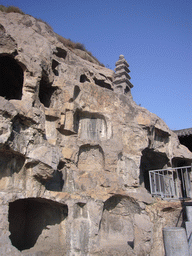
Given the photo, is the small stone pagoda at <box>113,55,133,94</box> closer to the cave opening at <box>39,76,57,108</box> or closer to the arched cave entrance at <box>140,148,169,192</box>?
the arched cave entrance at <box>140,148,169,192</box>

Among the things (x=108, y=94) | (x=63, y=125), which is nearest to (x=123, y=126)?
(x=108, y=94)

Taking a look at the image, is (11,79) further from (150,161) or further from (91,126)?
(150,161)

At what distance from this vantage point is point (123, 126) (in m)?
10.3

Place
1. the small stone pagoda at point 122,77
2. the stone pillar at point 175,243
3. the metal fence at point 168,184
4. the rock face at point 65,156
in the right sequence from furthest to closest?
the small stone pagoda at point 122,77 → the metal fence at point 168,184 → the rock face at point 65,156 → the stone pillar at point 175,243

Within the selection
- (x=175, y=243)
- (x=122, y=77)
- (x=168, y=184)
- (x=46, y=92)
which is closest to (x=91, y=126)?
(x=46, y=92)

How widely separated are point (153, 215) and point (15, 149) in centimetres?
571

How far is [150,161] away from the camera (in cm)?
1283

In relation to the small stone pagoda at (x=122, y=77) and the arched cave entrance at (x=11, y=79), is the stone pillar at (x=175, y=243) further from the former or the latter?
the small stone pagoda at (x=122, y=77)

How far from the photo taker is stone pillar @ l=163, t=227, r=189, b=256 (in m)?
4.52

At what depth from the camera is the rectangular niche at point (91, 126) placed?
10.2 metres

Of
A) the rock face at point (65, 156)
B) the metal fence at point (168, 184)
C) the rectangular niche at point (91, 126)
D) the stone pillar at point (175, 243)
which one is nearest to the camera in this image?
the stone pillar at point (175, 243)

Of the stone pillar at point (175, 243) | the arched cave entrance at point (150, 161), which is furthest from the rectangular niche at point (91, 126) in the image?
the stone pillar at point (175, 243)

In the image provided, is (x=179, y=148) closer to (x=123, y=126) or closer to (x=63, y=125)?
(x=123, y=126)

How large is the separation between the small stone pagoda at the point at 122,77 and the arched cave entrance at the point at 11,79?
801cm
